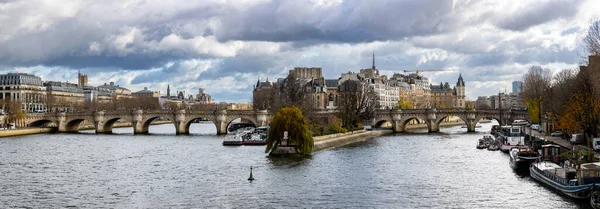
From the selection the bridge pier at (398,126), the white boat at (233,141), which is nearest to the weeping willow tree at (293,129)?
the white boat at (233,141)

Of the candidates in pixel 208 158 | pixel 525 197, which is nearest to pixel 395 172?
pixel 525 197

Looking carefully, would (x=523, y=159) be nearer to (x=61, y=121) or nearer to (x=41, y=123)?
(x=61, y=121)

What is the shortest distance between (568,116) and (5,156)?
5576 centimetres

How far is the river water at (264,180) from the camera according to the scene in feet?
136

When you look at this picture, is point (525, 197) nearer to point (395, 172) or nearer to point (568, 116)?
point (395, 172)

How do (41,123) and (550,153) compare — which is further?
(41,123)

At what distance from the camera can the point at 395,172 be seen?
55.8m

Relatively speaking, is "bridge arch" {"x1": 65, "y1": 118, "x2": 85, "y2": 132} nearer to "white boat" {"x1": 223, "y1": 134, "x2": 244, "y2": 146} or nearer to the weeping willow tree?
"white boat" {"x1": 223, "y1": 134, "x2": 244, "y2": 146}

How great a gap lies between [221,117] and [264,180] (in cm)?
6739

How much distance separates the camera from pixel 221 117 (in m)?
117

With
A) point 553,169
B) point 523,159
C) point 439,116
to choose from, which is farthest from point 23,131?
point 553,169

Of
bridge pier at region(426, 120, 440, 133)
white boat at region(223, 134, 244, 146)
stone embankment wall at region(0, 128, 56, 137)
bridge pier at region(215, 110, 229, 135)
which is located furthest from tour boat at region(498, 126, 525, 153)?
stone embankment wall at region(0, 128, 56, 137)

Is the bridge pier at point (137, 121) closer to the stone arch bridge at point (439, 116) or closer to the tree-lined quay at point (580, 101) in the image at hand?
the stone arch bridge at point (439, 116)

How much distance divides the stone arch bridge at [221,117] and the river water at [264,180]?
37279mm
